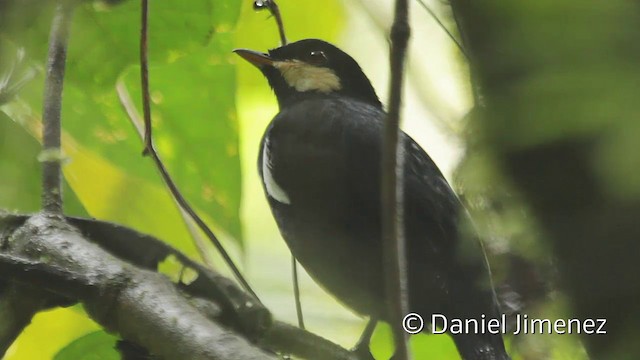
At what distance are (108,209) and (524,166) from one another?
0.37m

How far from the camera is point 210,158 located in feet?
2.27

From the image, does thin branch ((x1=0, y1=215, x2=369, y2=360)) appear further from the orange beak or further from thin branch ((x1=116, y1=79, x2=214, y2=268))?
the orange beak

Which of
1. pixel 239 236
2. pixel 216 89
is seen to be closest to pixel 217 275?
pixel 239 236

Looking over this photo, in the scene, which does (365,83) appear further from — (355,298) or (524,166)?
(524,166)

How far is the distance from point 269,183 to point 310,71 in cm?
14

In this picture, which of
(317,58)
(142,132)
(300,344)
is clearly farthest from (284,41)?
(300,344)

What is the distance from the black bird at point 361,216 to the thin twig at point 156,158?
5 cm

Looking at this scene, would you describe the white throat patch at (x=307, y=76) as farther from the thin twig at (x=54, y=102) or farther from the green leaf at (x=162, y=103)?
the thin twig at (x=54, y=102)

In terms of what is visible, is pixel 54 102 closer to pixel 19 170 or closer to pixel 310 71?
pixel 19 170

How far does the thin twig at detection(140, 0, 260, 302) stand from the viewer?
1.99 ft

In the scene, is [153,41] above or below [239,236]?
above

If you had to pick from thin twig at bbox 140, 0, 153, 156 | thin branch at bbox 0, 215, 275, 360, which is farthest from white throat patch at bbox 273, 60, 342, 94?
thin branch at bbox 0, 215, 275, 360

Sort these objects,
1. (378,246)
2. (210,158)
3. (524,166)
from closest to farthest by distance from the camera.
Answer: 1. (524,166)
2. (378,246)
3. (210,158)

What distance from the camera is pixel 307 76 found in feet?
2.49
